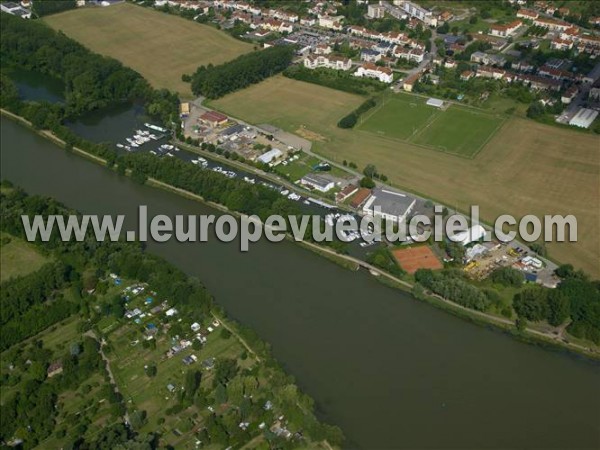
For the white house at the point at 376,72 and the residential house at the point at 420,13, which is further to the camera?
the residential house at the point at 420,13

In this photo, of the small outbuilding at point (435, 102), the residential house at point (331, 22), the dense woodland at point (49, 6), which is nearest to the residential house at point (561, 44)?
the small outbuilding at point (435, 102)

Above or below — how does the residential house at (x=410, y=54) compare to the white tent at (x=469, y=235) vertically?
above

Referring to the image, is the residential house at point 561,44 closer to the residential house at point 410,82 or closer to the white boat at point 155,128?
the residential house at point 410,82

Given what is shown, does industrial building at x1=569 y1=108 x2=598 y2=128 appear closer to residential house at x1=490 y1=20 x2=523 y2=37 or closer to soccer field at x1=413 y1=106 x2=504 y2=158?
soccer field at x1=413 y1=106 x2=504 y2=158

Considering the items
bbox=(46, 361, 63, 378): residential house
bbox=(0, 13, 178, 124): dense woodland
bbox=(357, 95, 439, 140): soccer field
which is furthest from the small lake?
bbox=(46, 361, 63, 378): residential house

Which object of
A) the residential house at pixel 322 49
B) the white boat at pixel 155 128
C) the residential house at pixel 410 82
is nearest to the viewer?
the white boat at pixel 155 128

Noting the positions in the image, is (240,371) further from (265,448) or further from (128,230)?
(128,230)

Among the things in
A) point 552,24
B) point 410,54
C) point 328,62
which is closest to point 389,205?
point 328,62

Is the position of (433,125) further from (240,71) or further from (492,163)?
(240,71)
